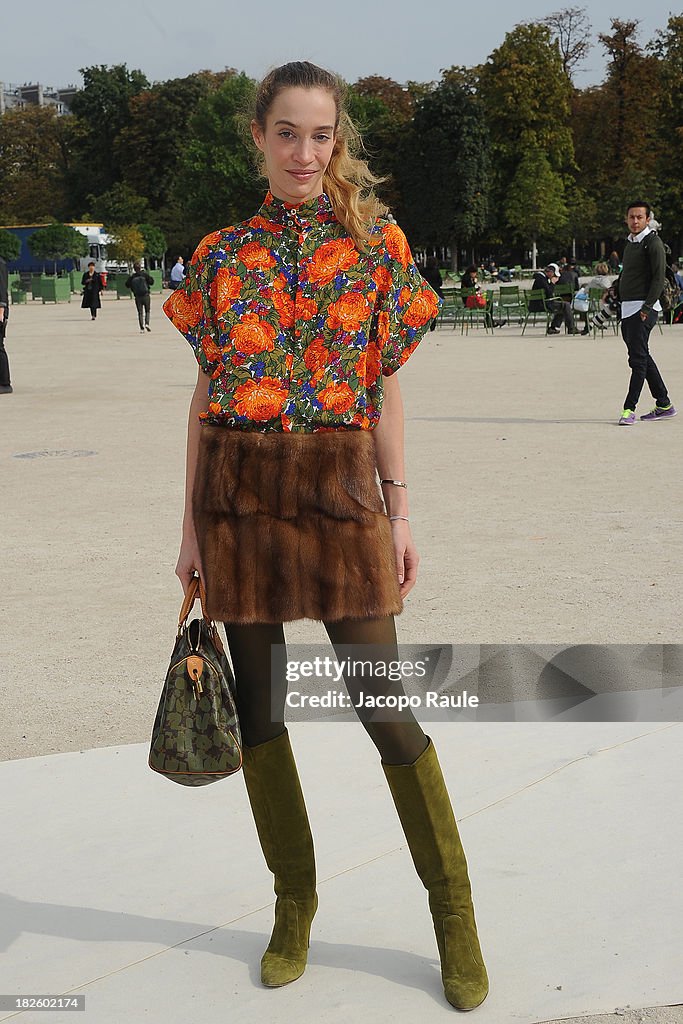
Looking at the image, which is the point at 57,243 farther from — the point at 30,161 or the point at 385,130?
the point at 30,161

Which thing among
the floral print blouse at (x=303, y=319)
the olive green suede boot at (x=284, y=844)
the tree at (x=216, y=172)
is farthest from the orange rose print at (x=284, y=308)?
the tree at (x=216, y=172)

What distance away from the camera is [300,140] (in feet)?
8.65

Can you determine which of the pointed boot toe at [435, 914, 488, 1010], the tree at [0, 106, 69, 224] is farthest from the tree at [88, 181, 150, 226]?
the pointed boot toe at [435, 914, 488, 1010]

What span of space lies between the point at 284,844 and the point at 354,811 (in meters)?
0.84

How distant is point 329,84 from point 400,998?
1.92m

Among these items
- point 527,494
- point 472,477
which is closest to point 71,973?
point 527,494

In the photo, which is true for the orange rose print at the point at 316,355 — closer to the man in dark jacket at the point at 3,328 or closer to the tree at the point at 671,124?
the man in dark jacket at the point at 3,328

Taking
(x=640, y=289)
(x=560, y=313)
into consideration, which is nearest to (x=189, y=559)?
(x=640, y=289)

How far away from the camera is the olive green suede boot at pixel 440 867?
2678 mm

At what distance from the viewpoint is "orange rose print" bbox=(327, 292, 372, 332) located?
2592 mm

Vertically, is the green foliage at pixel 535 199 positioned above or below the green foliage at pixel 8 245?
above

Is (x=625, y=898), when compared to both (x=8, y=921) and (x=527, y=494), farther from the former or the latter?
(x=527, y=494)

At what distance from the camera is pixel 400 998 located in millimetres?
2691

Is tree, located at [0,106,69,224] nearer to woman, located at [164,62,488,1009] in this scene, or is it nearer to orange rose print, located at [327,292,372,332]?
woman, located at [164,62,488,1009]
